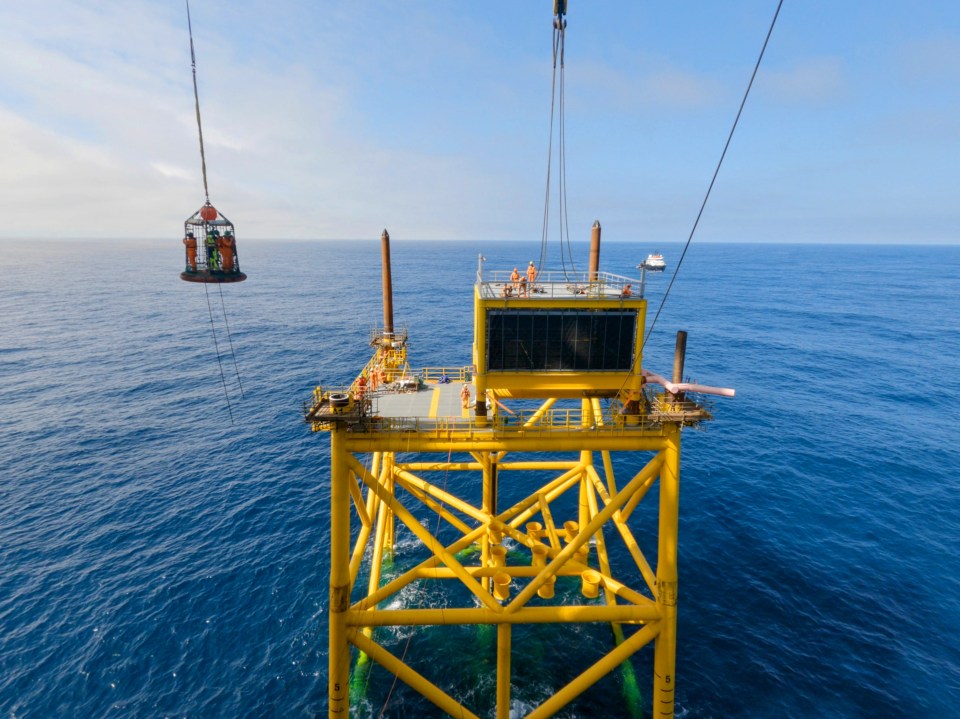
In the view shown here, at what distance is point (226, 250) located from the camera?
1923cm

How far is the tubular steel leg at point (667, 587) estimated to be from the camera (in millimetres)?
19312

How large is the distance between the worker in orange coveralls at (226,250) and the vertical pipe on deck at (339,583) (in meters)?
7.84

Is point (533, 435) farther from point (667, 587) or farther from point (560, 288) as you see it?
point (667, 587)

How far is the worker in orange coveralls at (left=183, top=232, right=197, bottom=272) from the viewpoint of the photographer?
747 inches

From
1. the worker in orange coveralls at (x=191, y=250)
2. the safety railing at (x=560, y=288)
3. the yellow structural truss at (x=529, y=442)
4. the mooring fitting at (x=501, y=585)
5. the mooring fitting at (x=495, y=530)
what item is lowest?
the mooring fitting at (x=501, y=585)

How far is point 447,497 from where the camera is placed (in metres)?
29.2

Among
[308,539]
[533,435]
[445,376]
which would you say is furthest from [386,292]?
[533,435]

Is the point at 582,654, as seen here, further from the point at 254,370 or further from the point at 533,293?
the point at 254,370

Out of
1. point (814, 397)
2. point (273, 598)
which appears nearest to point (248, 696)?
point (273, 598)

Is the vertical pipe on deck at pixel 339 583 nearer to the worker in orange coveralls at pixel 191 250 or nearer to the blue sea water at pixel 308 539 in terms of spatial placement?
the blue sea water at pixel 308 539

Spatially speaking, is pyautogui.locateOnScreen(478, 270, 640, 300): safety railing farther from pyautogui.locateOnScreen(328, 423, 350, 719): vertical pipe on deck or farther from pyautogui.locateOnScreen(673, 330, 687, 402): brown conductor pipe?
pyautogui.locateOnScreen(328, 423, 350, 719): vertical pipe on deck

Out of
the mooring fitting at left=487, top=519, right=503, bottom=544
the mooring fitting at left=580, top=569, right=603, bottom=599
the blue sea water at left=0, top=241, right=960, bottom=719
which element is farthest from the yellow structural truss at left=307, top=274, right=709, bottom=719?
the blue sea water at left=0, top=241, right=960, bottom=719

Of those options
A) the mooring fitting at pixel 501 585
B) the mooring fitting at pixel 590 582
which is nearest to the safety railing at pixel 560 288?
the mooring fitting at pixel 501 585

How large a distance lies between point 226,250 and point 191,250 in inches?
50.9
